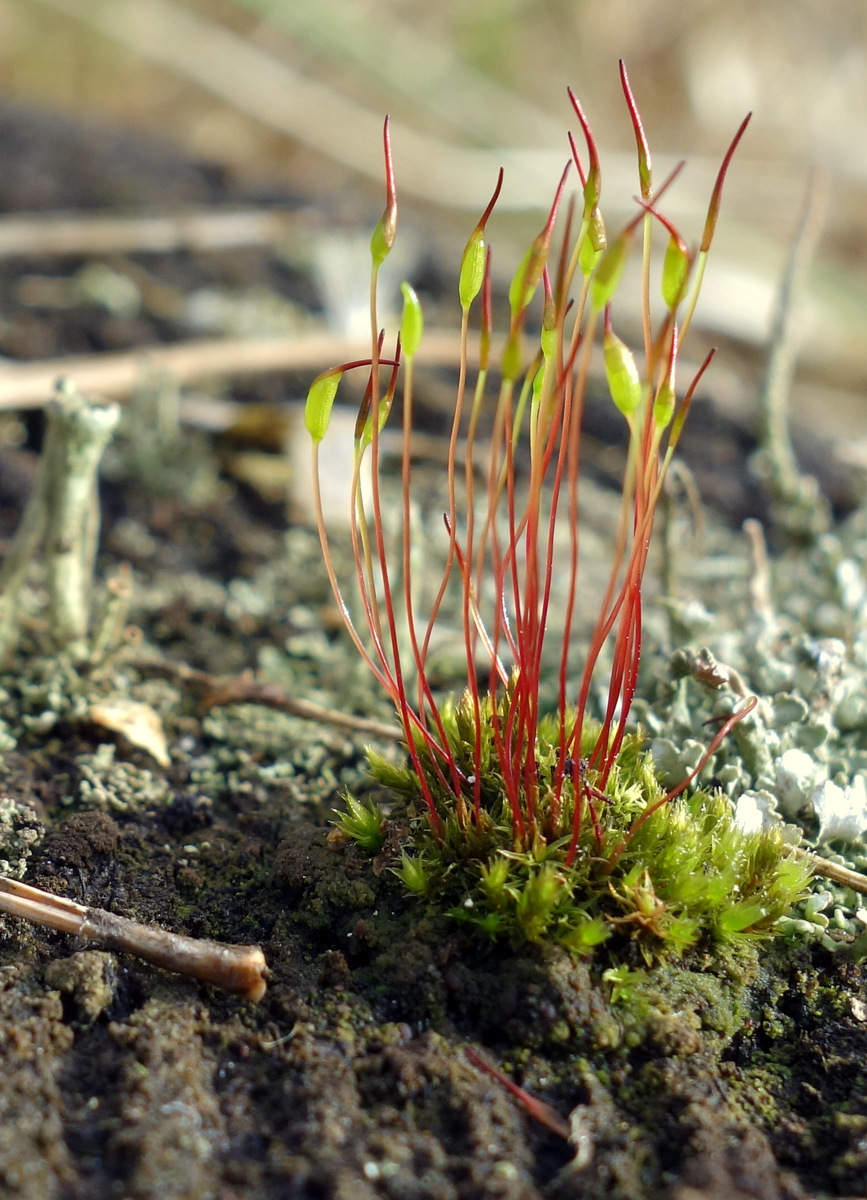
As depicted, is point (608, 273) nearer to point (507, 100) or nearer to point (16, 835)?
point (16, 835)

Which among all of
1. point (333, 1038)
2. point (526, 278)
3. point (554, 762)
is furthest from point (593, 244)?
point (333, 1038)

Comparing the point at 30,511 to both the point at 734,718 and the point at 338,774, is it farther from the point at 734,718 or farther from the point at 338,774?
the point at 734,718

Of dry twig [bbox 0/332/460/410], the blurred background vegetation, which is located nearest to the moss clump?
dry twig [bbox 0/332/460/410]

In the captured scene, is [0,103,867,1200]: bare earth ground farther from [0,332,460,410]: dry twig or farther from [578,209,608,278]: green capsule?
[0,332,460,410]: dry twig

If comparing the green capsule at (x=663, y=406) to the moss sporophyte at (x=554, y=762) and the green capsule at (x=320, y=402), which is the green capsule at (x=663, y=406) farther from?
the green capsule at (x=320, y=402)

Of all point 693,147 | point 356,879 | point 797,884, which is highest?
point 693,147

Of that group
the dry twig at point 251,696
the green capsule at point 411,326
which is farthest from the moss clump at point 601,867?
the green capsule at point 411,326

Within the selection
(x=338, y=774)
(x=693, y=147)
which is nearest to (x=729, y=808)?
(x=338, y=774)
